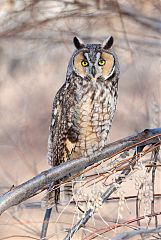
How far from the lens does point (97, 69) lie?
4.96 feet

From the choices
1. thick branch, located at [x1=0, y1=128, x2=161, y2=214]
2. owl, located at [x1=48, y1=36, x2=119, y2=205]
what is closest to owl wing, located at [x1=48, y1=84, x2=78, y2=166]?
owl, located at [x1=48, y1=36, x2=119, y2=205]

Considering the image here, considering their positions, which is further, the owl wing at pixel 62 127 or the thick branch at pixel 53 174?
the owl wing at pixel 62 127

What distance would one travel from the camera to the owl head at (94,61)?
4.93ft

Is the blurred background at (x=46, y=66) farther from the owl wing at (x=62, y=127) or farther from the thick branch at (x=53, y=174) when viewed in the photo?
the thick branch at (x=53, y=174)

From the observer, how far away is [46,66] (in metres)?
3.85

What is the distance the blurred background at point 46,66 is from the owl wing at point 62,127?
2.78 feet

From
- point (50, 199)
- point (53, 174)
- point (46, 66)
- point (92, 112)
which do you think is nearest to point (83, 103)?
point (92, 112)

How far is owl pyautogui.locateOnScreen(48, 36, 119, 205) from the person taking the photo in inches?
60.1

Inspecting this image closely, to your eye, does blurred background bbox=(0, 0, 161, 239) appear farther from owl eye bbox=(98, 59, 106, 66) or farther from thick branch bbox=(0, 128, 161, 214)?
thick branch bbox=(0, 128, 161, 214)

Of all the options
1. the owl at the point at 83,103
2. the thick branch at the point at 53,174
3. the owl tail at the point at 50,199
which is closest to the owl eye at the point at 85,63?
the owl at the point at 83,103

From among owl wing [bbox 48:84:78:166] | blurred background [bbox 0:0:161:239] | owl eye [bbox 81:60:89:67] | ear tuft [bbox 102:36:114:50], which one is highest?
blurred background [bbox 0:0:161:239]

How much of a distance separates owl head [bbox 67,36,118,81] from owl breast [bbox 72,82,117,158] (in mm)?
37

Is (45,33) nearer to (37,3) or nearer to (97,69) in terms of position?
(37,3)

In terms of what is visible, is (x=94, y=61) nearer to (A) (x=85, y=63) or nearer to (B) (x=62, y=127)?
(A) (x=85, y=63)
